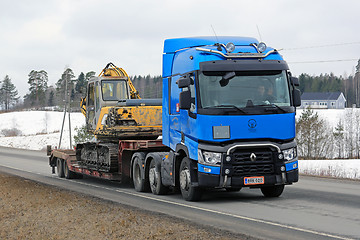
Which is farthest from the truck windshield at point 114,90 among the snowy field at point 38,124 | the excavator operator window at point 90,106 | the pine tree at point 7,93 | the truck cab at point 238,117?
the pine tree at point 7,93

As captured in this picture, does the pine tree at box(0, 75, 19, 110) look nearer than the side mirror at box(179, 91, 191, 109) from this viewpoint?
No

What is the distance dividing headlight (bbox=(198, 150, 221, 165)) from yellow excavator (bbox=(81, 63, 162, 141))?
592cm

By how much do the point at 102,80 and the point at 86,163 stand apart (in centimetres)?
318

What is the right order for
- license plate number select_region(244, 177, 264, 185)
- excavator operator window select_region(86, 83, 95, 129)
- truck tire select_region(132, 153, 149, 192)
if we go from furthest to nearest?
excavator operator window select_region(86, 83, 95, 129) < truck tire select_region(132, 153, 149, 192) < license plate number select_region(244, 177, 264, 185)

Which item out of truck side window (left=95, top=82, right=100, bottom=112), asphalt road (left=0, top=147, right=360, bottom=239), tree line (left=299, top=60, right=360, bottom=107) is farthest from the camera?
tree line (left=299, top=60, right=360, bottom=107)

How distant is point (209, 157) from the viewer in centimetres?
1146

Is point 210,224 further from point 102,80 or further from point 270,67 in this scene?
point 102,80

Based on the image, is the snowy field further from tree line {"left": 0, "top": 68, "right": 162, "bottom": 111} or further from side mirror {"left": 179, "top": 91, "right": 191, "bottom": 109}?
side mirror {"left": 179, "top": 91, "right": 191, "bottom": 109}

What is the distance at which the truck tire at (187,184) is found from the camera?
1226cm

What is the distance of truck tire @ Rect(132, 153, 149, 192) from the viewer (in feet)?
49.5

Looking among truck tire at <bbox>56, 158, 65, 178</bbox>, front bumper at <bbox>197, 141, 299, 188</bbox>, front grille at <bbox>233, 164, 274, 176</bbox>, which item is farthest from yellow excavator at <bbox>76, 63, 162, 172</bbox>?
front grille at <bbox>233, 164, 274, 176</bbox>

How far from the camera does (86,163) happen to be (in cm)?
1958

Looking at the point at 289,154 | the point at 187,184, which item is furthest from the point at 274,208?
the point at 187,184

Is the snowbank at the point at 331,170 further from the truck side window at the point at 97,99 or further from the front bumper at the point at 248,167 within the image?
the front bumper at the point at 248,167
